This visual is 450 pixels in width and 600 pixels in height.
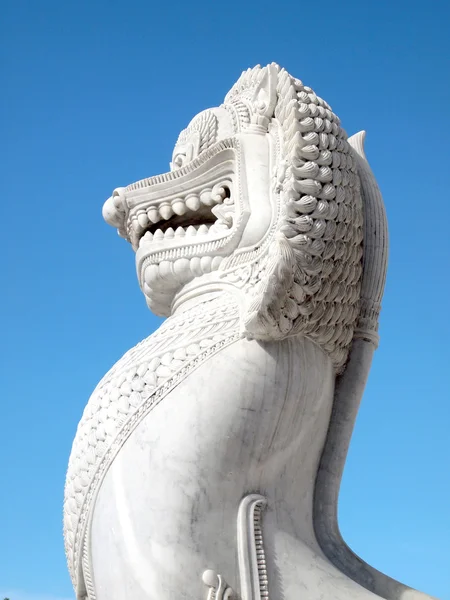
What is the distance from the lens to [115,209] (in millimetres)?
5195

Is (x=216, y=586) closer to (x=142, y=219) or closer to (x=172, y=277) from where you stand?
(x=172, y=277)

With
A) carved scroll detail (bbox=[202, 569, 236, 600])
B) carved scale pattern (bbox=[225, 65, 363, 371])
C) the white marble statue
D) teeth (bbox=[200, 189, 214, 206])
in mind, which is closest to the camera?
carved scroll detail (bbox=[202, 569, 236, 600])

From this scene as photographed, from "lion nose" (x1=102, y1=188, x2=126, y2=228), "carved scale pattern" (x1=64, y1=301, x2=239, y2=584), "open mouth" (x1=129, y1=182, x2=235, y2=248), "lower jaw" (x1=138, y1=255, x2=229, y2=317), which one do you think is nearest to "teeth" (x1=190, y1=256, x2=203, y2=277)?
"lower jaw" (x1=138, y1=255, x2=229, y2=317)

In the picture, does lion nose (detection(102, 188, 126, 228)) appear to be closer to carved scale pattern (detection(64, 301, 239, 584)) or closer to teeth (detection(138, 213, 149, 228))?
teeth (detection(138, 213, 149, 228))

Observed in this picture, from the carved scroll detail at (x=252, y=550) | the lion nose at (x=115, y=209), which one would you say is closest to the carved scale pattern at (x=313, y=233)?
the carved scroll detail at (x=252, y=550)

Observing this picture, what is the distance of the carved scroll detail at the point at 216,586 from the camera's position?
13.0ft

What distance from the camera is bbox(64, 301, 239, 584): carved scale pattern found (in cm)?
427

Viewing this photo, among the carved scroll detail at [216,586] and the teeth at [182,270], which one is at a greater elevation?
the teeth at [182,270]

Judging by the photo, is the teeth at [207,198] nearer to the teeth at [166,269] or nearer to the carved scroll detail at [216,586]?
the teeth at [166,269]

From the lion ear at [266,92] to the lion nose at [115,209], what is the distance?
3.00 ft

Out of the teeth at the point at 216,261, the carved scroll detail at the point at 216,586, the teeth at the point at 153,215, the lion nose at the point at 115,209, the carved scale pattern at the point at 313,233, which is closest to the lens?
the carved scroll detail at the point at 216,586

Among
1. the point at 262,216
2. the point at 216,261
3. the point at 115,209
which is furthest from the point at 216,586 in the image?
the point at 115,209

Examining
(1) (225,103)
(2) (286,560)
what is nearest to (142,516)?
(2) (286,560)

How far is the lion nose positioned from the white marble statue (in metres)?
0.11
